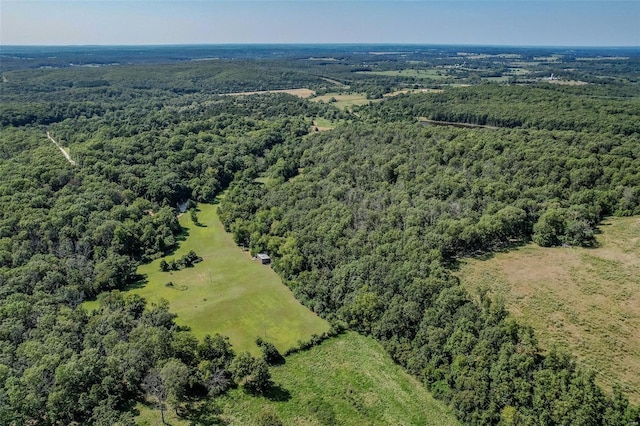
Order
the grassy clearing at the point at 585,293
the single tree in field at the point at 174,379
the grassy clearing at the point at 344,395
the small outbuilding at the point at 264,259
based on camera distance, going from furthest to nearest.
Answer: the small outbuilding at the point at 264,259 < the grassy clearing at the point at 344,395 < the grassy clearing at the point at 585,293 < the single tree in field at the point at 174,379

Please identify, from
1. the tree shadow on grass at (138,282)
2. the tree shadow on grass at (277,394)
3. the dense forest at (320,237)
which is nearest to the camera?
the dense forest at (320,237)

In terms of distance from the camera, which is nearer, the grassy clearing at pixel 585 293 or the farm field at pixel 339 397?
the grassy clearing at pixel 585 293

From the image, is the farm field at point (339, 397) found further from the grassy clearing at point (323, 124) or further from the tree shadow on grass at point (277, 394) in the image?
the grassy clearing at point (323, 124)

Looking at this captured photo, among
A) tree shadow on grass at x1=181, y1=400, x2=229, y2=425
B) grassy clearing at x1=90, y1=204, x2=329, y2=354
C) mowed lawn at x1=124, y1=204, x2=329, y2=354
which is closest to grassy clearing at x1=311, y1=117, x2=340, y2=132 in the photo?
grassy clearing at x1=90, y1=204, x2=329, y2=354

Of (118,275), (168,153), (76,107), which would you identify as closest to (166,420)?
(118,275)

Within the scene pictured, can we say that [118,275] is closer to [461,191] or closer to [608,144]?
[461,191]

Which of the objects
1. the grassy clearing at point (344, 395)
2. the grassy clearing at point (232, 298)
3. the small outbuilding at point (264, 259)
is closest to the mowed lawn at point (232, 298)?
the grassy clearing at point (232, 298)

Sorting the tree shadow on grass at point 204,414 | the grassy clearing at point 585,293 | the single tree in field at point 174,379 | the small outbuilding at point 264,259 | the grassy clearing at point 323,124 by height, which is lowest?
the tree shadow on grass at point 204,414

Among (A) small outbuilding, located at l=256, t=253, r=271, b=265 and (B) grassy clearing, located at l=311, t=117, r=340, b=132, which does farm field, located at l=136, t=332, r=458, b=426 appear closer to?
(A) small outbuilding, located at l=256, t=253, r=271, b=265
